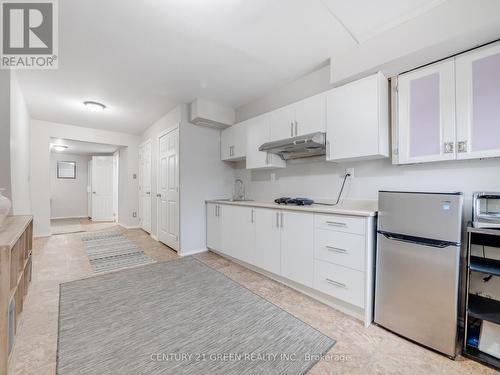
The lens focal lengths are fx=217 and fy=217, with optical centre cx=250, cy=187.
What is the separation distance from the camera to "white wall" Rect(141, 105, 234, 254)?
3.61 metres

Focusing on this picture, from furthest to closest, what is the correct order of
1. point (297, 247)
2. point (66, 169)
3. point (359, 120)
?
point (66, 169) → point (297, 247) → point (359, 120)

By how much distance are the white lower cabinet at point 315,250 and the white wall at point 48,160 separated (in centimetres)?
420

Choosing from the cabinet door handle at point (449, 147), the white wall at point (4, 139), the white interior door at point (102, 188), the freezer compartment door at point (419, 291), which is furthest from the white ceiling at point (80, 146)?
the cabinet door handle at point (449, 147)

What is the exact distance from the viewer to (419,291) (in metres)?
1.58

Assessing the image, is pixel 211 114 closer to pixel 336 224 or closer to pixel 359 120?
pixel 359 120

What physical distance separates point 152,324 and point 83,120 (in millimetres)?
4771

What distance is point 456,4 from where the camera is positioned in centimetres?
158

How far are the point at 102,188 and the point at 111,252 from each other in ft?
14.2

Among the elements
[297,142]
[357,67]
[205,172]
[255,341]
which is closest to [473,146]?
[357,67]

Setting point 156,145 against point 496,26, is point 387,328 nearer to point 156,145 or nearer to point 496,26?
point 496,26

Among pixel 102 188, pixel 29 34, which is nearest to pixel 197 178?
pixel 29 34

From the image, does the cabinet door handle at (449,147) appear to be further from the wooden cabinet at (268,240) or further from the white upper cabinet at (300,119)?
the wooden cabinet at (268,240)

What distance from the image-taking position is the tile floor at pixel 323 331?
1.36 meters

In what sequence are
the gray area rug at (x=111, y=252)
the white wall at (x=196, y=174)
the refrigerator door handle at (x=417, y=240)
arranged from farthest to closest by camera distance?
the white wall at (x=196, y=174), the gray area rug at (x=111, y=252), the refrigerator door handle at (x=417, y=240)
